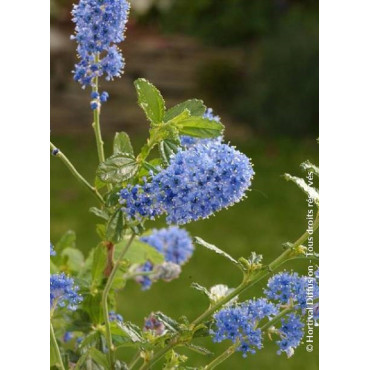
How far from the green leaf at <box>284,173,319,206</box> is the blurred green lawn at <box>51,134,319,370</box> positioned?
1490mm

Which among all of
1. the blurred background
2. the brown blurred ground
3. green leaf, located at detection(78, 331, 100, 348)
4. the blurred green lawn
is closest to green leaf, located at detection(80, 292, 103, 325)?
green leaf, located at detection(78, 331, 100, 348)

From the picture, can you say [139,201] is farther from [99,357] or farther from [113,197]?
[99,357]

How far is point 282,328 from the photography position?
0.78 meters

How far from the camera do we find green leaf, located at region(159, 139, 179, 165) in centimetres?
77

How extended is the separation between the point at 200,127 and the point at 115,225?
12 centimetres

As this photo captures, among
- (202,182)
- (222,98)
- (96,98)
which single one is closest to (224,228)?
(222,98)

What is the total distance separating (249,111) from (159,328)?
3.52 metres

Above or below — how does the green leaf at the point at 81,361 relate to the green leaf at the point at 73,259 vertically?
below

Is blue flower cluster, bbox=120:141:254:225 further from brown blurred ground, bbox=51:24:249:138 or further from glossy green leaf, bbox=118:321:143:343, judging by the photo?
brown blurred ground, bbox=51:24:249:138

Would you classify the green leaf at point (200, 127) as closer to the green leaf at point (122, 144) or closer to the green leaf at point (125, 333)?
the green leaf at point (122, 144)

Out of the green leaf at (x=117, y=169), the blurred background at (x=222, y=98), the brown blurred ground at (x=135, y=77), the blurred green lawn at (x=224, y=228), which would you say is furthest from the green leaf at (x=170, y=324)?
the brown blurred ground at (x=135, y=77)

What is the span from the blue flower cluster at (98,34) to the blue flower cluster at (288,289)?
26cm

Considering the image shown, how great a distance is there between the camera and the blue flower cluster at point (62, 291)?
802 millimetres
